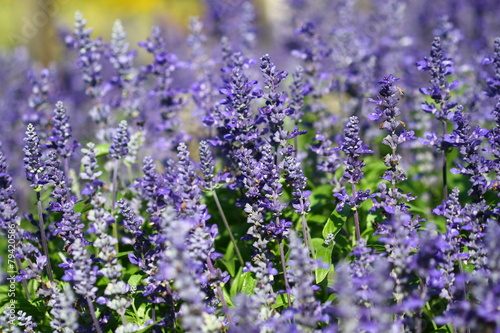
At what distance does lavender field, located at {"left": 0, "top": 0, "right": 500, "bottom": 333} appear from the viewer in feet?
9.87

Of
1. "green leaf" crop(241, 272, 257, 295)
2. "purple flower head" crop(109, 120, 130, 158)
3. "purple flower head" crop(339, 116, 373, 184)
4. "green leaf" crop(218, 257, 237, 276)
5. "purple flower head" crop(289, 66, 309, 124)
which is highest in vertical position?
"purple flower head" crop(289, 66, 309, 124)

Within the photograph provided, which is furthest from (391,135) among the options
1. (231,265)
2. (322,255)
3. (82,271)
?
(82,271)

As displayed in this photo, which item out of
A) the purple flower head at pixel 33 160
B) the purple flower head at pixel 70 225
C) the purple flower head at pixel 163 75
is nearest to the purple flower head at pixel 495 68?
the purple flower head at pixel 163 75

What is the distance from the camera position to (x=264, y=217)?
4.41 m

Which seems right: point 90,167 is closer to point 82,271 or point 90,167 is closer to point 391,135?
point 82,271

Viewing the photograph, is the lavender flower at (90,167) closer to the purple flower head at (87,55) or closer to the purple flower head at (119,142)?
the purple flower head at (119,142)

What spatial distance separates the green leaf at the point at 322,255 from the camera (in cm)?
383

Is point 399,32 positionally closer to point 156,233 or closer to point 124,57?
point 124,57

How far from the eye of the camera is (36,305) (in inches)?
163

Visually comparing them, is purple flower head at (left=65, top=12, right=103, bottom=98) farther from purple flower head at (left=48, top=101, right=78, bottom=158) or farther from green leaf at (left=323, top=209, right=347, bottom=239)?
green leaf at (left=323, top=209, right=347, bottom=239)

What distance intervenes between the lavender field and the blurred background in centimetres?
384

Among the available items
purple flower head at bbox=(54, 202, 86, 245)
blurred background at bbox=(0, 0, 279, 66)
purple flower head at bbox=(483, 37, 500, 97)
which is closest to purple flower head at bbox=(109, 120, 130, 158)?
purple flower head at bbox=(54, 202, 86, 245)

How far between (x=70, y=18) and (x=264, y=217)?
1903 cm

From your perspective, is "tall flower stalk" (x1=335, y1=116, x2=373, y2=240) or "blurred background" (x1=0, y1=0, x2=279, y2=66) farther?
"blurred background" (x1=0, y1=0, x2=279, y2=66)
